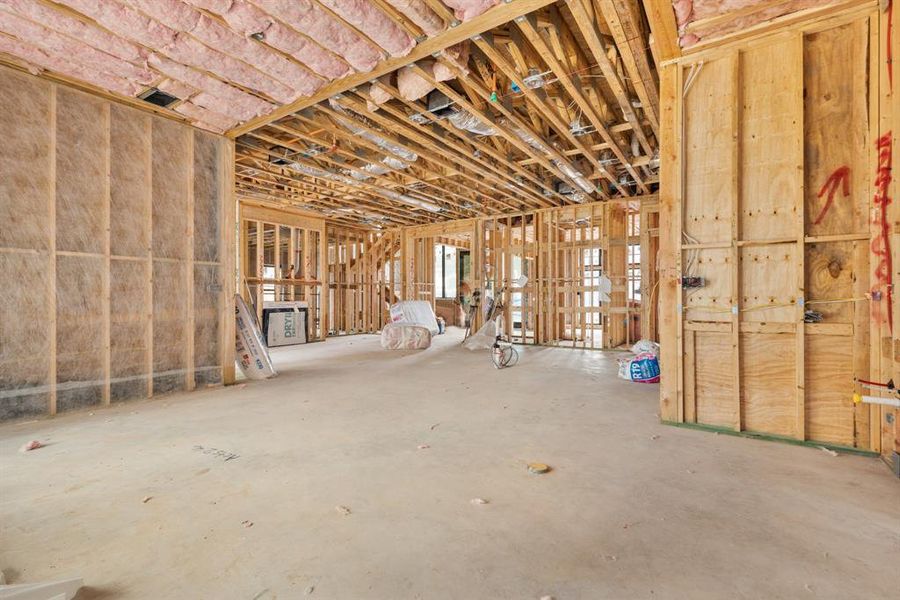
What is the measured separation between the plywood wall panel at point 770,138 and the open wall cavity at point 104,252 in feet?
18.0

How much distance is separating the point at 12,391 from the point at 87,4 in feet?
10.6

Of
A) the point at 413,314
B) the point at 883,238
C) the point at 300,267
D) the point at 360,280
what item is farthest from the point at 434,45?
the point at 360,280

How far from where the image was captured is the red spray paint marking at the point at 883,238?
250cm

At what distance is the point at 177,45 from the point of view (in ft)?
10.3

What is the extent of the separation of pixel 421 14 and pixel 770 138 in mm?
2827

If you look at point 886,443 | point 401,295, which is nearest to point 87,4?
point 886,443

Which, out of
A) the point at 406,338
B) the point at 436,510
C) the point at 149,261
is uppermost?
the point at 149,261

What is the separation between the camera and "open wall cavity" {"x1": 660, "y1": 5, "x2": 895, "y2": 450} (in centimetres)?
269

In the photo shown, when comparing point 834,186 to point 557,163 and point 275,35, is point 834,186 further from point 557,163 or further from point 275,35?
point 275,35

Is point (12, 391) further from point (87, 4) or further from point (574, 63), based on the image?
point (574, 63)

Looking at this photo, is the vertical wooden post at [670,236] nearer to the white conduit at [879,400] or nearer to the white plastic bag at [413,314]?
the white conduit at [879,400]

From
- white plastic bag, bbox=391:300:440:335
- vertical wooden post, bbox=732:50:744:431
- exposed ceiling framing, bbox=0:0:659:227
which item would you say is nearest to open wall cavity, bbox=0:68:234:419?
exposed ceiling framing, bbox=0:0:659:227

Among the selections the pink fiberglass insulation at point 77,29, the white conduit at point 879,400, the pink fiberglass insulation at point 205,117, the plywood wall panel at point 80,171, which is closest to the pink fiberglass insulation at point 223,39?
the pink fiberglass insulation at point 77,29

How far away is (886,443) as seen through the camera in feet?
8.44
